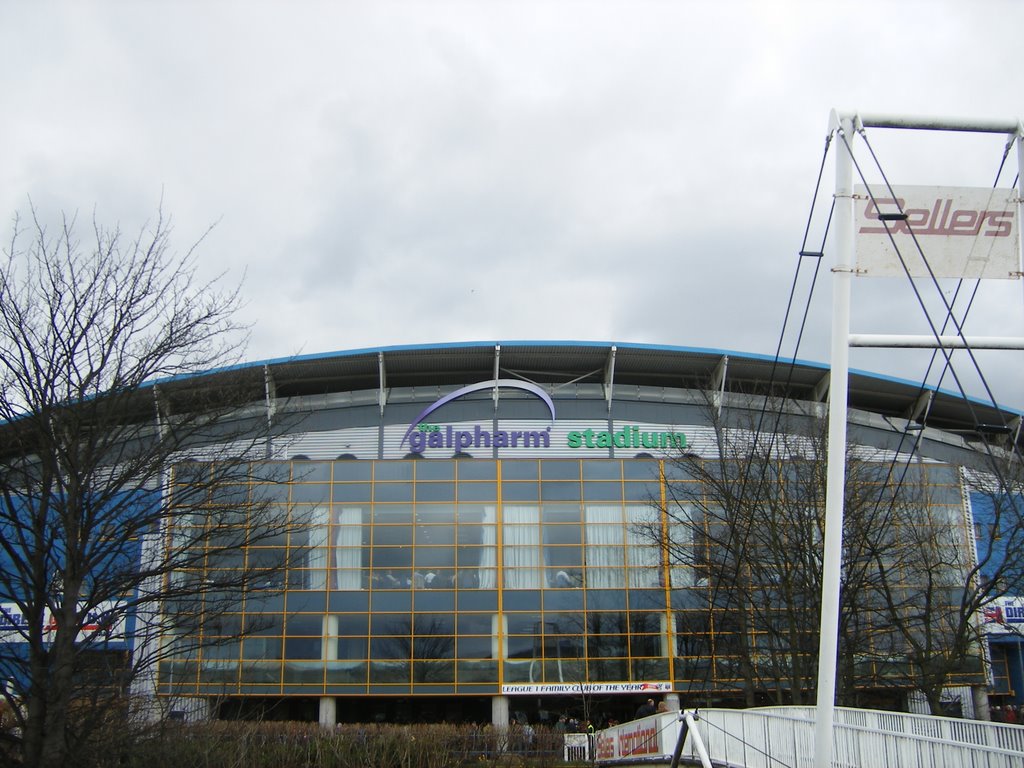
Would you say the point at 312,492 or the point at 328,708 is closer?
the point at 328,708

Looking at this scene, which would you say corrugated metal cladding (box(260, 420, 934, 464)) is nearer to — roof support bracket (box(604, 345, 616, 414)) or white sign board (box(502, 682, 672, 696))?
→ roof support bracket (box(604, 345, 616, 414))

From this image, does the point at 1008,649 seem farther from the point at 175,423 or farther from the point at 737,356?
the point at 175,423

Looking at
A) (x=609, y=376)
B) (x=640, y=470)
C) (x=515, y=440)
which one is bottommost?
(x=640, y=470)

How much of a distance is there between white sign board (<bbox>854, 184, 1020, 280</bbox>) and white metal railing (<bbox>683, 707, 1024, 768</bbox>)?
183 inches

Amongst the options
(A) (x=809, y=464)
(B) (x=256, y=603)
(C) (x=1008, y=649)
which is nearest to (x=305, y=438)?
(B) (x=256, y=603)

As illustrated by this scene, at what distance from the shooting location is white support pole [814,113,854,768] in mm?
9664

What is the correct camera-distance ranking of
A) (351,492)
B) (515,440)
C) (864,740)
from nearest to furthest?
(864,740)
(351,492)
(515,440)

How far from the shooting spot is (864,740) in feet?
40.1

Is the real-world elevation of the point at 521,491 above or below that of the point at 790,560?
above

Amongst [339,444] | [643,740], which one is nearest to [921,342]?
[643,740]

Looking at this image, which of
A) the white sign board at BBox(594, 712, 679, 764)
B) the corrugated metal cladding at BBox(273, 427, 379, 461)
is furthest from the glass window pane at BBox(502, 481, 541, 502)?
the white sign board at BBox(594, 712, 679, 764)

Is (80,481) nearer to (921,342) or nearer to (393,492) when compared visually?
(921,342)

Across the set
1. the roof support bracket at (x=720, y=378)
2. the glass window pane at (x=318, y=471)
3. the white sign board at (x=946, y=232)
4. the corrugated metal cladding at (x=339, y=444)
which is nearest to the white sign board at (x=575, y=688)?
the glass window pane at (x=318, y=471)

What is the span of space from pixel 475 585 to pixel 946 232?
1215 inches
